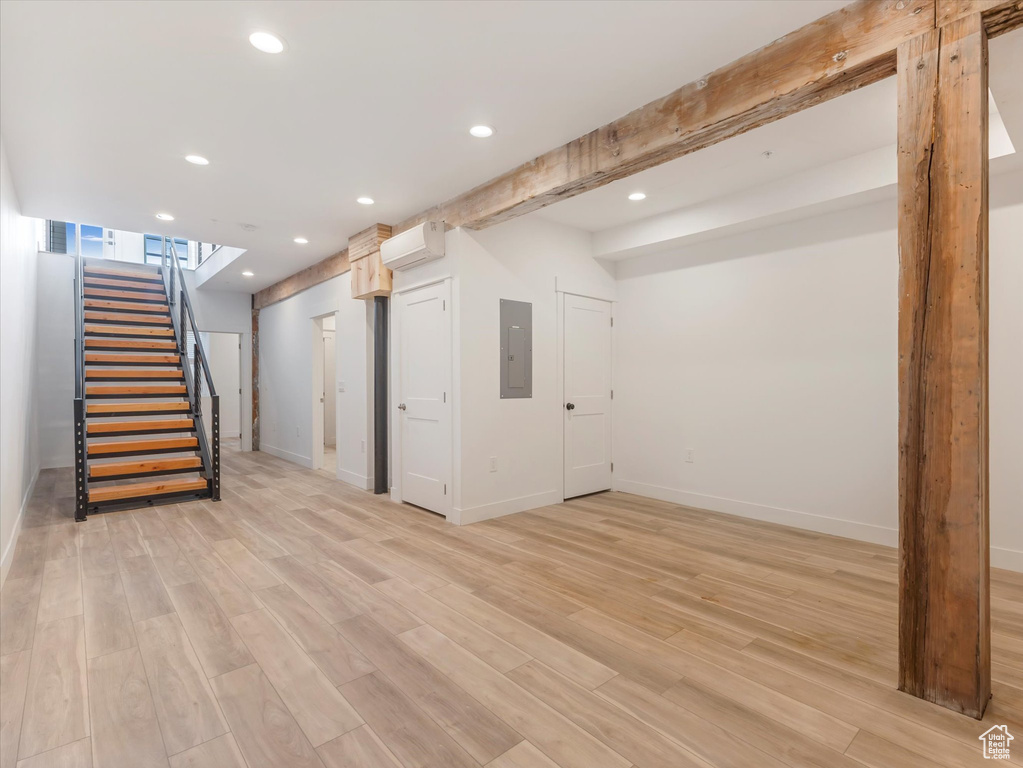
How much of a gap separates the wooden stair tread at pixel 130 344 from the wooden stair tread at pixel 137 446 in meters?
1.62


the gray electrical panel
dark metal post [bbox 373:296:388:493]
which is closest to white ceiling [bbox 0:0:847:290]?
the gray electrical panel

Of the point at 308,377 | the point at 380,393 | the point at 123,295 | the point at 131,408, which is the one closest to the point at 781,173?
the point at 380,393

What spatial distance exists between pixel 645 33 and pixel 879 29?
2.80 feet

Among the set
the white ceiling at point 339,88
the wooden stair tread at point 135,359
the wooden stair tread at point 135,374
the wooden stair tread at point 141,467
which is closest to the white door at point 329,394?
the wooden stair tread at point 135,359

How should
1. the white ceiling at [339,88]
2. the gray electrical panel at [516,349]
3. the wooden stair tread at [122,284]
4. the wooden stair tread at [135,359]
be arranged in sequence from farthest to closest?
1. the wooden stair tread at [122,284]
2. the wooden stair tread at [135,359]
3. the gray electrical panel at [516,349]
4. the white ceiling at [339,88]

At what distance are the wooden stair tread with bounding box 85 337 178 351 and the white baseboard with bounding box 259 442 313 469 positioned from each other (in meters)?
2.02

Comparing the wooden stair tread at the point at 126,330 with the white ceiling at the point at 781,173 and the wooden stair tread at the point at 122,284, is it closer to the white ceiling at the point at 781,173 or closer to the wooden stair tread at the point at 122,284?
the wooden stair tread at the point at 122,284

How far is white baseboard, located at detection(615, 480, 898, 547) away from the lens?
11.7 feet

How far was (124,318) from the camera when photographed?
6621 mm

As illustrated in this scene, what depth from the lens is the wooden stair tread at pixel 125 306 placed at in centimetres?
662

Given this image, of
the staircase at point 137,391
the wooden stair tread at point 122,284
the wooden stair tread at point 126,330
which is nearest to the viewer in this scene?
the staircase at point 137,391

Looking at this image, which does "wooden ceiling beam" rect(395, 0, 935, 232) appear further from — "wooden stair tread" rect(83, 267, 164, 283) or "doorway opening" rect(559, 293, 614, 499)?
"wooden stair tread" rect(83, 267, 164, 283)

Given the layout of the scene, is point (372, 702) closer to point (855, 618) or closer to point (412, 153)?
point (855, 618)

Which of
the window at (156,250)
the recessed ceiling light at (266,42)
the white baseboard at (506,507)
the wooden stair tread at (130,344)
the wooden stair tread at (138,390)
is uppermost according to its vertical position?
the window at (156,250)
